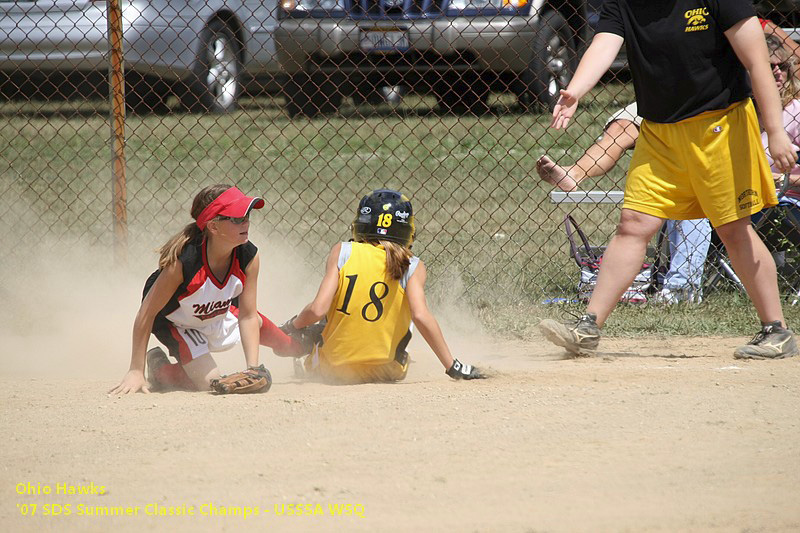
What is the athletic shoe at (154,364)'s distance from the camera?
4.46 meters

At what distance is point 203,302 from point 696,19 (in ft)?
8.23

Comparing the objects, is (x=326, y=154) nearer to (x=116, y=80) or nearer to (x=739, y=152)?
(x=116, y=80)

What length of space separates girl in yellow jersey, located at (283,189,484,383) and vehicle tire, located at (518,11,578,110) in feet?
13.0

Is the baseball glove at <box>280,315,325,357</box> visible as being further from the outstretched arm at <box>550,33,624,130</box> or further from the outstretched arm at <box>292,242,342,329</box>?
the outstretched arm at <box>550,33,624,130</box>

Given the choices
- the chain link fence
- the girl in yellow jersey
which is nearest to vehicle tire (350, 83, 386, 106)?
the chain link fence

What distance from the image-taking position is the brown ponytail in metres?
4.10

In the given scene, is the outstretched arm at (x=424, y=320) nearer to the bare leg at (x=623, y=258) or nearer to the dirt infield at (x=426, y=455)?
the dirt infield at (x=426, y=455)

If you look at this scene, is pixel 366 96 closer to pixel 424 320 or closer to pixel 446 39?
pixel 446 39

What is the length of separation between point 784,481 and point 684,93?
77.4 inches

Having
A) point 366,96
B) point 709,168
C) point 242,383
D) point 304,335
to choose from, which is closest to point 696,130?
point 709,168

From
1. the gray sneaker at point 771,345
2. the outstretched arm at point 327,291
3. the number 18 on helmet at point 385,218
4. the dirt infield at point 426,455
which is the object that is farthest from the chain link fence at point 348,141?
the dirt infield at point 426,455

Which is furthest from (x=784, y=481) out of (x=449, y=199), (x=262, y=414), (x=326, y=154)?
(x=326, y=154)

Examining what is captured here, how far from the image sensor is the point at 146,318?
4.17m

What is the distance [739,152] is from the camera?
4332 mm
